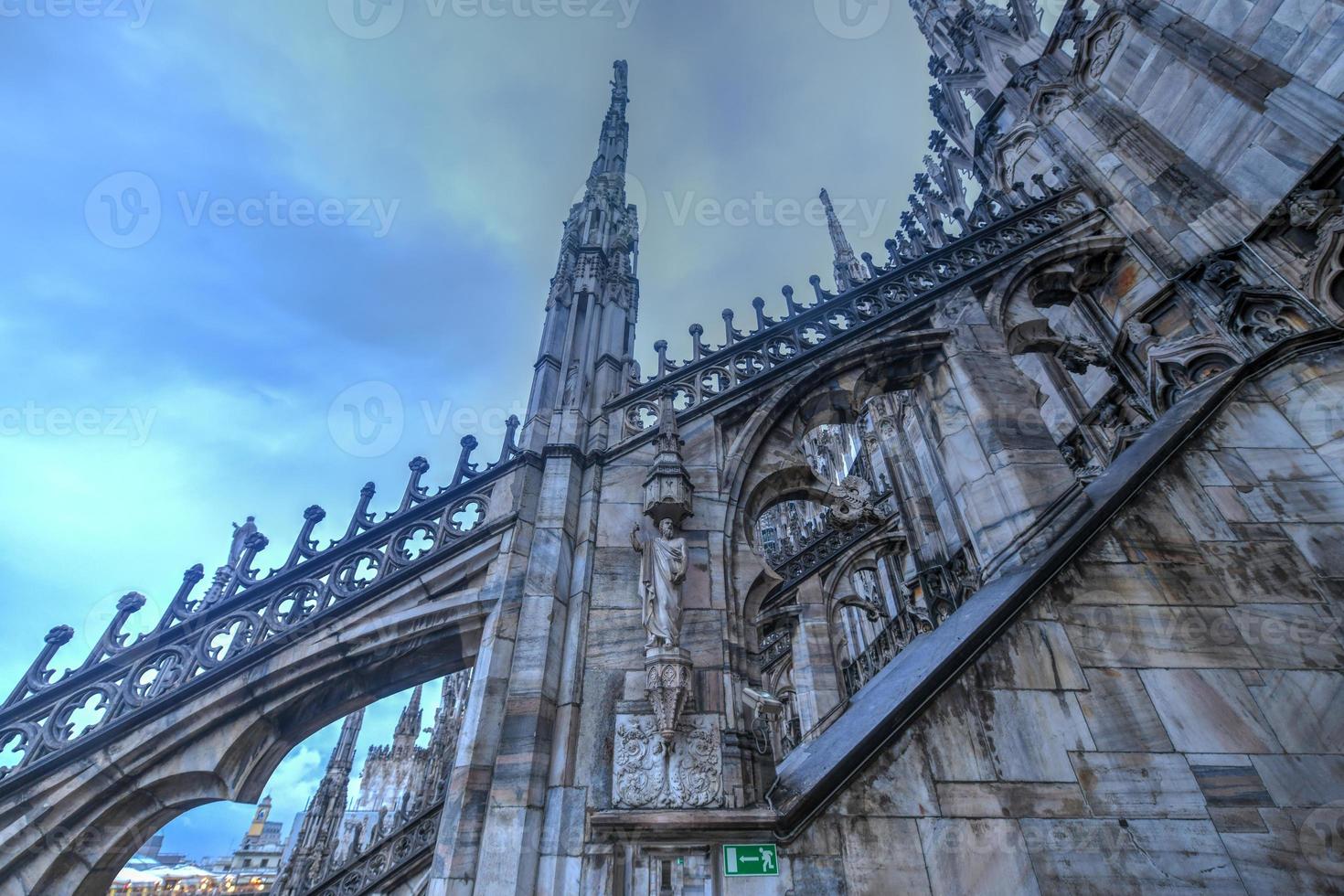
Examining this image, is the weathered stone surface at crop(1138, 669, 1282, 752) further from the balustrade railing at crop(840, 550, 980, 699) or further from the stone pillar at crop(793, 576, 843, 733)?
the stone pillar at crop(793, 576, 843, 733)

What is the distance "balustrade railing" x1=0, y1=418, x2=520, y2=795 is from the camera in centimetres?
511

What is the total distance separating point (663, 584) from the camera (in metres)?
5.62

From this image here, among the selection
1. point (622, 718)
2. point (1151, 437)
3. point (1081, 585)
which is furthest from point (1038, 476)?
point (622, 718)

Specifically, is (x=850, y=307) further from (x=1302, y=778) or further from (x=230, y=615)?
(x=230, y=615)

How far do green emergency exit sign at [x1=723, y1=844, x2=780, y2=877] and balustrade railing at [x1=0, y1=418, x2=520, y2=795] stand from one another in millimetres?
4168

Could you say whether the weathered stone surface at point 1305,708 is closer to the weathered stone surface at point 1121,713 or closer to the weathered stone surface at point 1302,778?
the weathered stone surface at point 1302,778

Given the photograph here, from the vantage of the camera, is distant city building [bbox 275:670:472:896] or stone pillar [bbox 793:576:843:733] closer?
stone pillar [bbox 793:576:843:733]

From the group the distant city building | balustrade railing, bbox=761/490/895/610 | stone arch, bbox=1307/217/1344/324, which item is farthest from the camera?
the distant city building

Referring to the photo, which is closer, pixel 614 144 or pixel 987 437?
pixel 987 437

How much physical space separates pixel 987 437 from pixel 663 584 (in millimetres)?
5296

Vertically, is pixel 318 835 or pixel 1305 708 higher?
pixel 318 835

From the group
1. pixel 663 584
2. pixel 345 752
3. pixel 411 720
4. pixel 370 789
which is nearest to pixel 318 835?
pixel 345 752

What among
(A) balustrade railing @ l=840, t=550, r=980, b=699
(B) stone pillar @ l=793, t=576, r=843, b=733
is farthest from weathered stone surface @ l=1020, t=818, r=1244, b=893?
A: (B) stone pillar @ l=793, t=576, r=843, b=733

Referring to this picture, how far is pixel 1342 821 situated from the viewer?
3918mm
